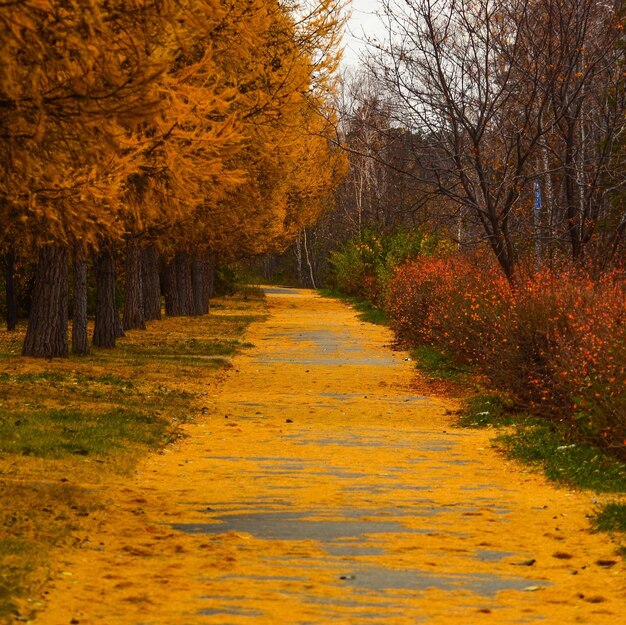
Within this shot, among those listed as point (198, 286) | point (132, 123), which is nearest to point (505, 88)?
point (132, 123)

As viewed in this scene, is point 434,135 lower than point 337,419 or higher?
higher

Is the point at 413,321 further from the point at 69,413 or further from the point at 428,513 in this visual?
the point at 428,513

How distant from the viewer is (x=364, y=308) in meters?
50.3

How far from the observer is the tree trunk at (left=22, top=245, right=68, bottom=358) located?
22469 mm

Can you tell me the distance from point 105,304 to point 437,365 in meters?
7.60

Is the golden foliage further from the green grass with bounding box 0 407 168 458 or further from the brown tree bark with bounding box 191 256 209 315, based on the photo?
the brown tree bark with bounding box 191 256 209 315

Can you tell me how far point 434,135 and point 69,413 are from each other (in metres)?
8.34

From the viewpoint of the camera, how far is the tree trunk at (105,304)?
26.5 meters

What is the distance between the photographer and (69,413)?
49.8 ft

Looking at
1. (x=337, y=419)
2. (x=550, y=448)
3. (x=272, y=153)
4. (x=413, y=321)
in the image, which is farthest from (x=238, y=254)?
(x=550, y=448)

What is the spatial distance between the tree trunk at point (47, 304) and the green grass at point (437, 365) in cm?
670

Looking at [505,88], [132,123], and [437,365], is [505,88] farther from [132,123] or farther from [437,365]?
[132,123]

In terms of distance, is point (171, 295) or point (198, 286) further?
point (198, 286)

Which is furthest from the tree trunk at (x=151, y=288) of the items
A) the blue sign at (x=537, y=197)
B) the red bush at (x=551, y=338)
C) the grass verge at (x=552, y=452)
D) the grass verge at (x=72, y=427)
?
the grass verge at (x=552, y=452)
